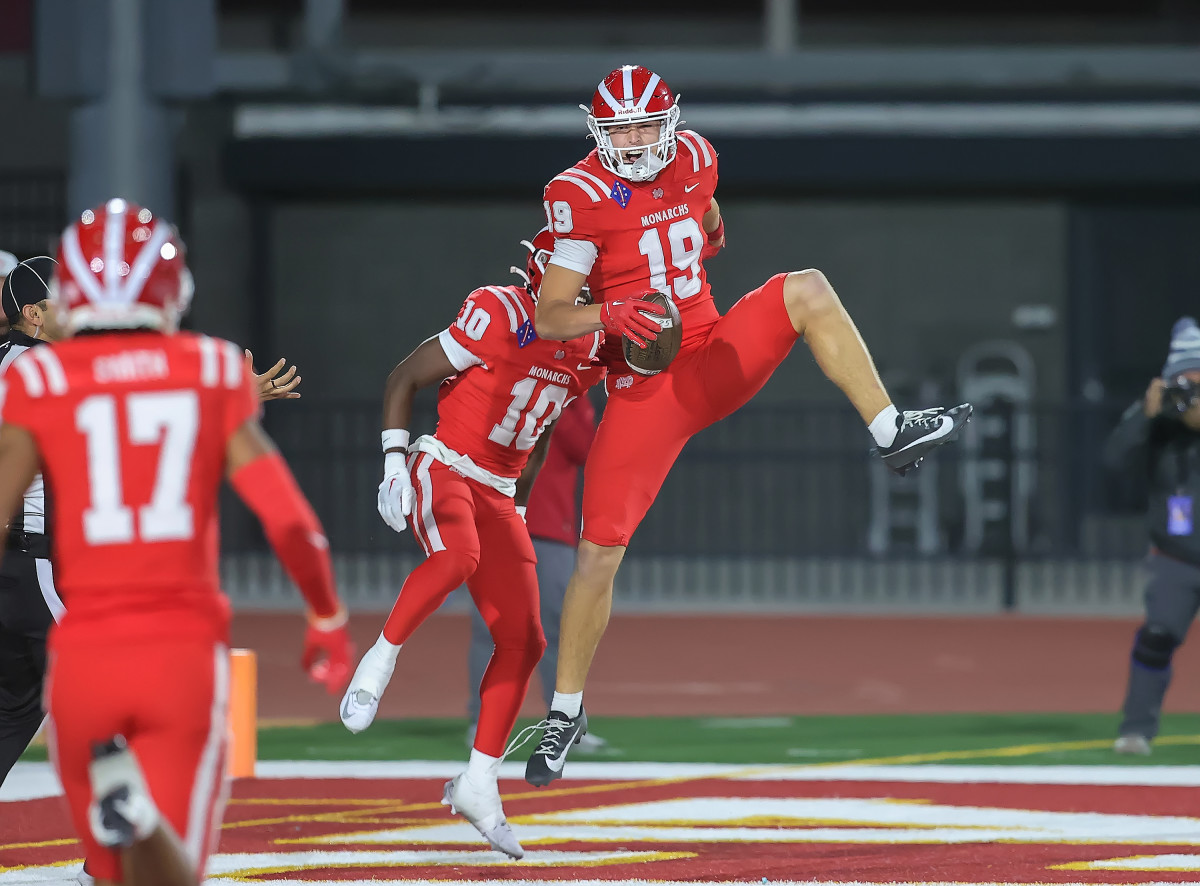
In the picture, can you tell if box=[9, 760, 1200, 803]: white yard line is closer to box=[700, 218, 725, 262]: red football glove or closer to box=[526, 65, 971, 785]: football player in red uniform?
box=[526, 65, 971, 785]: football player in red uniform

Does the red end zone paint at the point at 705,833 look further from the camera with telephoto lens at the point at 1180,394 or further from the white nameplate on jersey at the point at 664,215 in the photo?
the white nameplate on jersey at the point at 664,215

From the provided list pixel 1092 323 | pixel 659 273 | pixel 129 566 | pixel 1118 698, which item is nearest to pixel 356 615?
pixel 1118 698

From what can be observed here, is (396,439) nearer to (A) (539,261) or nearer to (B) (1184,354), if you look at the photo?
(A) (539,261)

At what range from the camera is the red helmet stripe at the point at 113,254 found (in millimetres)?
4312

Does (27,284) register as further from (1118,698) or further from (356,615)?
(356,615)

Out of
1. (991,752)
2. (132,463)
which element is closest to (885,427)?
(132,463)

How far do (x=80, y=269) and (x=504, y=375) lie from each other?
3071 mm

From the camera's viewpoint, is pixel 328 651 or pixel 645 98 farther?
pixel 645 98

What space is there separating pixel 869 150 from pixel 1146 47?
12.1 ft

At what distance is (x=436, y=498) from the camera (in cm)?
727

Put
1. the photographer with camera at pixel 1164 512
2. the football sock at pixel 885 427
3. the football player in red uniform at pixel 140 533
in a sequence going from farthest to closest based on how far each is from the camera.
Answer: the photographer with camera at pixel 1164 512
the football sock at pixel 885 427
the football player in red uniform at pixel 140 533

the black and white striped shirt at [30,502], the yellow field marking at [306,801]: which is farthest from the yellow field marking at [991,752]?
the black and white striped shirt at [30,502]

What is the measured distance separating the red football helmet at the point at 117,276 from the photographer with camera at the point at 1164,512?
21.1ft

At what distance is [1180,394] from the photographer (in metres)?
9.65
